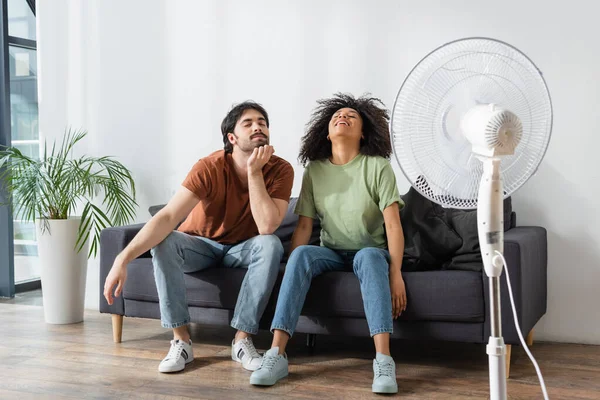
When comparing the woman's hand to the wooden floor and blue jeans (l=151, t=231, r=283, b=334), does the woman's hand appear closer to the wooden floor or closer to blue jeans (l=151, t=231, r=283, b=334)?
the wooden floor

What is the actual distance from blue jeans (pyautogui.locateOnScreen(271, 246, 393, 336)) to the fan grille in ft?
3.03

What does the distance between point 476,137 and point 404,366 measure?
1447 mm

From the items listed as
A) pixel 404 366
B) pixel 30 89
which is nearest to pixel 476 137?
pixel 404 366

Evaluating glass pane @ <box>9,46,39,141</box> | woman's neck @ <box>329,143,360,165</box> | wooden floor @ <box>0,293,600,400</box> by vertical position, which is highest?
glass pane @ <box>9,46,39,141</box>

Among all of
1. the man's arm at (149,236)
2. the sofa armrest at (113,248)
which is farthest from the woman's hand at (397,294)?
the sofa armrest at (113,248)

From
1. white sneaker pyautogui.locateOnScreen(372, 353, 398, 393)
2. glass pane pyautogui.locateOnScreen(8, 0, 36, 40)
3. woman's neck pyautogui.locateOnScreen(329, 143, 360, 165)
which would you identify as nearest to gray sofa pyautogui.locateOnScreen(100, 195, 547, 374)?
white sneaker pyautogui.locateOnScreen(372, 353, 398, 393)

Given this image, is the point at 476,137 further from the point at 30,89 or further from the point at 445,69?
the point at 30,89

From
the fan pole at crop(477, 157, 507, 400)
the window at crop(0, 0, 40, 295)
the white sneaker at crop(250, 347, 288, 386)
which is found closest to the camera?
the fan pole at crop(477, 157, 507, 400)

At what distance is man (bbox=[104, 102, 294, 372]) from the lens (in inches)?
107

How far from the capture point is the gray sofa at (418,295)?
2.54 meters

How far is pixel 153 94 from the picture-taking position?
3.90m

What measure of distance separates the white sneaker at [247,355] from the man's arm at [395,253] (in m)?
0.54

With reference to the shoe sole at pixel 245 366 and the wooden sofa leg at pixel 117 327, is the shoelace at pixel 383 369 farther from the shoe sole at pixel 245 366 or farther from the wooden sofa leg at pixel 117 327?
the wooden sofa leg at pixel 117 327

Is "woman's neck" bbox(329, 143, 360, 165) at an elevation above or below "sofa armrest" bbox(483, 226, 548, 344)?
above
